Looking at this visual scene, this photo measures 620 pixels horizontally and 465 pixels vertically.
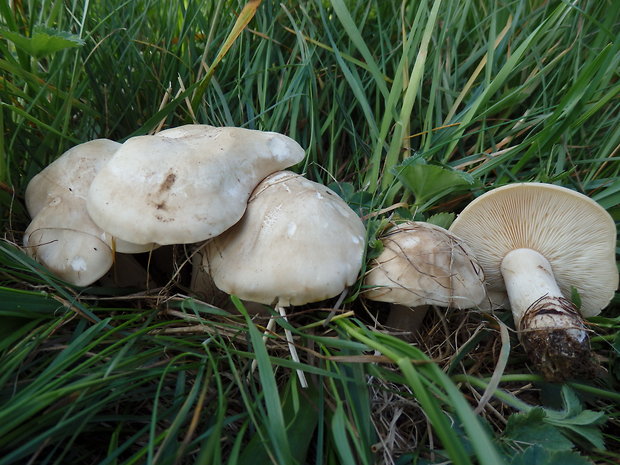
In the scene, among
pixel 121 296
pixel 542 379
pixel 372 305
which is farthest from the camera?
pixel 372 305

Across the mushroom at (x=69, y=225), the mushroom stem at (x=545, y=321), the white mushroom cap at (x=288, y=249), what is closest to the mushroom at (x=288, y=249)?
the white mushroom cap at (x=288, y=249)

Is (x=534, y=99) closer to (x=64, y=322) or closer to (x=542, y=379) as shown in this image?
(x=542, y=379)

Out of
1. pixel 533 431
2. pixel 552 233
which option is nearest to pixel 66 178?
pixel 533 431

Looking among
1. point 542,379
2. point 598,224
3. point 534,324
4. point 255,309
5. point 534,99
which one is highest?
point 534,99

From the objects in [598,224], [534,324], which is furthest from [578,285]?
[534,324]

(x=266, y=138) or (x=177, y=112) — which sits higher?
(x=266, y=138)

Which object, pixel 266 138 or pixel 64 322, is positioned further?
pixel 266 138
